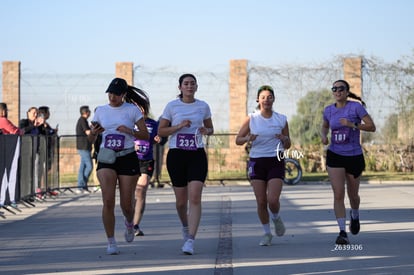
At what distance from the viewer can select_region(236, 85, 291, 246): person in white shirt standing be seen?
1102 centimetres

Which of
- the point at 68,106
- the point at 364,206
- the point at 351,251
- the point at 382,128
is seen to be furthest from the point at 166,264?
the point at 68,106

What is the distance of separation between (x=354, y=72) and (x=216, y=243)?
1866 cm

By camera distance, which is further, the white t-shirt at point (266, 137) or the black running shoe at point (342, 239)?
the white t-shirt at point (266, 137)

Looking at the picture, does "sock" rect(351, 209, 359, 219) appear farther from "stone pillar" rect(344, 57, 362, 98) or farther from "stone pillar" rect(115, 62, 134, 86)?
"stone pillar" rect(115, 62, 134, 86)

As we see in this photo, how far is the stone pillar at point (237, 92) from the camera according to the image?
2997 cm

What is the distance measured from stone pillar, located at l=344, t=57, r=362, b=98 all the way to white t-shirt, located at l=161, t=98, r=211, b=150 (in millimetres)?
19008

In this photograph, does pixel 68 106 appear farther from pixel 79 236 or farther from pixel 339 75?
pixel 79 236

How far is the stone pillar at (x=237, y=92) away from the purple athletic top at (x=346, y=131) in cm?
1857

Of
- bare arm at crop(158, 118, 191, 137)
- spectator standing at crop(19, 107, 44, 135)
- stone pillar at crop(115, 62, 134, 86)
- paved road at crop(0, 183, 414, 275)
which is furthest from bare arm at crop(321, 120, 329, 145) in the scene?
stone pillar at crop(115, 62, 134, 86)

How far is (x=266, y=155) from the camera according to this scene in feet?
36.3

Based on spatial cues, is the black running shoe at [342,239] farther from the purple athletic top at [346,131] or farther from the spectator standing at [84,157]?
the spectator standing at [84,157]

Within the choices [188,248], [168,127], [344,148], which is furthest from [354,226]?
[168,127]

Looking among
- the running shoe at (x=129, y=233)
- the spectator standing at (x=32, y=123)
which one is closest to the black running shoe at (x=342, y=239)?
the running shoe at (x=129, y=233)

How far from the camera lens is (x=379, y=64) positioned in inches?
1158
